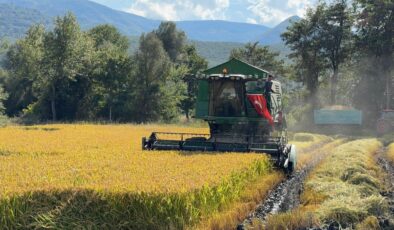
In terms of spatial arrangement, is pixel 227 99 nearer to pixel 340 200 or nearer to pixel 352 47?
pixel 340 200

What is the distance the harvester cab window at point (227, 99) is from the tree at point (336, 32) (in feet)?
127

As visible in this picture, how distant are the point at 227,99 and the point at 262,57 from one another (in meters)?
49.1

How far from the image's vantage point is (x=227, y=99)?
16594 millimetres

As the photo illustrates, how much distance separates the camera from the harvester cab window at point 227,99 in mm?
16531

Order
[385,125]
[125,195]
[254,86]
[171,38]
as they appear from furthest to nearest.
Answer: [171,38] → [385,125] → [254,86] → [125,195]

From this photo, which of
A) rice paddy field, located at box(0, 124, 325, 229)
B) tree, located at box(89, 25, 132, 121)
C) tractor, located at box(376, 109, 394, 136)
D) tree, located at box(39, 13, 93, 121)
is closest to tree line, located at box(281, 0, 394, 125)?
tractor, located at box(376, 109, 394, 136)

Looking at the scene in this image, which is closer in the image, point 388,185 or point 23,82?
point 388,185

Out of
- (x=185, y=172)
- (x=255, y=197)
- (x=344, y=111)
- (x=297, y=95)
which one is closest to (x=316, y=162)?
(x=255, y=197)

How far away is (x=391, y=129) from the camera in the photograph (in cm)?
3825

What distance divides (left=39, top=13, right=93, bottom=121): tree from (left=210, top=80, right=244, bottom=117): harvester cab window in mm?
31326

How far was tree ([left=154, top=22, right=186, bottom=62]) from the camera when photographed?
211ft

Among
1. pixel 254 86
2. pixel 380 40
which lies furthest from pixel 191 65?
pixel 254 86

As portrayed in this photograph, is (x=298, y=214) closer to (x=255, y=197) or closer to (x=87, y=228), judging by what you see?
(x=255, y=197)

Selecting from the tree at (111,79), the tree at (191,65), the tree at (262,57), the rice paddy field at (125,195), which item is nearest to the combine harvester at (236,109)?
the rice paddy field at (125,195)
